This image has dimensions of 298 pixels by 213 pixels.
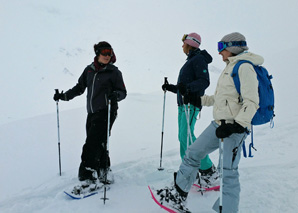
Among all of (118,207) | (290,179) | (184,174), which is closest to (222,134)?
(184,174)

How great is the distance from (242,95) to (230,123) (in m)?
0.29

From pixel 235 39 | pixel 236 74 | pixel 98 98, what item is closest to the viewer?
pixel 236 74

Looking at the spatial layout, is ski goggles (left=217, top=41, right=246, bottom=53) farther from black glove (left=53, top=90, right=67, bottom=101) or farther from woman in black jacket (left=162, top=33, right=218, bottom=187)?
black glove (left=53, top=90, right=67, bottom=101)

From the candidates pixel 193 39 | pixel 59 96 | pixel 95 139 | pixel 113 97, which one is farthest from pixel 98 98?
pixel 193 39

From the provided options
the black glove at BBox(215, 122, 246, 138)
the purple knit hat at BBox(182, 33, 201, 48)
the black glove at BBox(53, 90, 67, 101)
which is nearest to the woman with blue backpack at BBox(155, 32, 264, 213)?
the black glove at BBox(215, 122, 246, 138)

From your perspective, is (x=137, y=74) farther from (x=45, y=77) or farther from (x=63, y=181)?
(x=63, y=181)

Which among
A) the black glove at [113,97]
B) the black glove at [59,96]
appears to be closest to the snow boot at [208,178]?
the black glove at [113,97]

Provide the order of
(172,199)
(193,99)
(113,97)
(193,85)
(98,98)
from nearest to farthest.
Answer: (172,199) < (193,99) < (193,85) < (113,97) < (98,98)

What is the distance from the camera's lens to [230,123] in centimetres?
241

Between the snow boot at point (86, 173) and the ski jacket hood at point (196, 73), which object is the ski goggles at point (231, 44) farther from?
the snow boot at point (86, 173)

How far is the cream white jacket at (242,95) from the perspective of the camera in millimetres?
2309

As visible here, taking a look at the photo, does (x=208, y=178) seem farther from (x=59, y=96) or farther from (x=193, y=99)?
(x=59, y=96)

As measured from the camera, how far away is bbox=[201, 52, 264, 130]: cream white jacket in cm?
231

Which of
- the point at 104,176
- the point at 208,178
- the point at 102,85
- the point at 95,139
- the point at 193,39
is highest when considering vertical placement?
the point at 193,39
